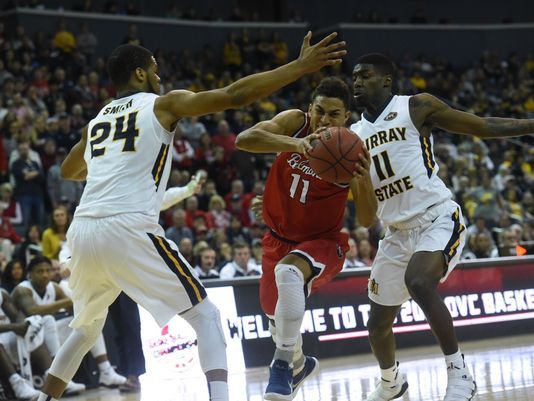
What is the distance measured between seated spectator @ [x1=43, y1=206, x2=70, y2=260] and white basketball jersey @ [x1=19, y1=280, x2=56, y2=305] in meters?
2.09

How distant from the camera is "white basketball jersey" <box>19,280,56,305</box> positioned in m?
9.78

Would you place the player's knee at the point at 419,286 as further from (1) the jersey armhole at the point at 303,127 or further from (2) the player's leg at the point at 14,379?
(2) the player's leg at the point at 14,379

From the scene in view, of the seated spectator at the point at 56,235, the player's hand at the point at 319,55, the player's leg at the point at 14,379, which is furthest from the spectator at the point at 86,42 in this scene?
the player's hand at the point at 319,55

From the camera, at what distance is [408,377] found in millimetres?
8617

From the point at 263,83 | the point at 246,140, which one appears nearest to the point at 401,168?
the point at 246,140

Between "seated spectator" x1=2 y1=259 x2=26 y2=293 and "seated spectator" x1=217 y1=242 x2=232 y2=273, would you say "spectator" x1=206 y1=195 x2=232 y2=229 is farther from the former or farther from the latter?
"seated spectator" x1=2 y1=259 x2=26 y2=293

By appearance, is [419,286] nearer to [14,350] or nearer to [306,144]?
[306,144]

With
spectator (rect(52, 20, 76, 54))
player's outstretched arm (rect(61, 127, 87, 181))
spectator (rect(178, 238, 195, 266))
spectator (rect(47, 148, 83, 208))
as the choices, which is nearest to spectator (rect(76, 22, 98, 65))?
spectator (rect(52, 20, 76, 54))

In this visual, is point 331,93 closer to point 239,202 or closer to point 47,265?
point 47,265

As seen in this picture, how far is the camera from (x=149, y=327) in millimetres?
9992

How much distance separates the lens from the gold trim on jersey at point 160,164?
5.48 m

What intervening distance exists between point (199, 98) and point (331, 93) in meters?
1.29

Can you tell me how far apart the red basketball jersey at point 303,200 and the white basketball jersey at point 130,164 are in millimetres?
1223

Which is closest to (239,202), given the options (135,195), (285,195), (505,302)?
(505,302)
